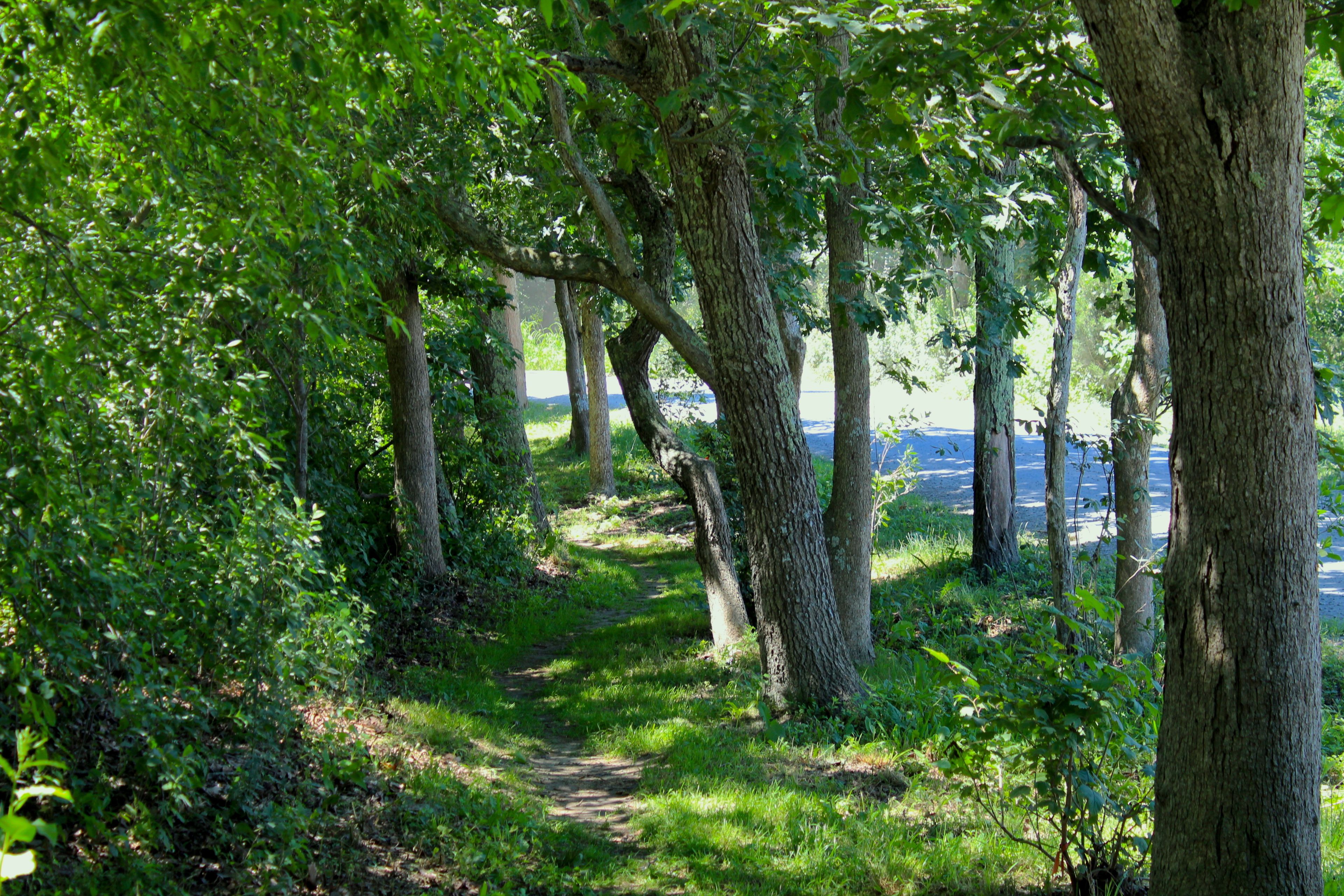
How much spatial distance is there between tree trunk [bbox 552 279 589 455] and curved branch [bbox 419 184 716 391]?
7.57m

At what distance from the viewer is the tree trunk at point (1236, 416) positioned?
320cm

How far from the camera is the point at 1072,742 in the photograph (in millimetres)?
4004

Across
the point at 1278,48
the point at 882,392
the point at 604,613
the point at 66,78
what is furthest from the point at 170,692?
the point at 882,392

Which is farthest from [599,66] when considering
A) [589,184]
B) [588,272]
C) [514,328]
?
[514,328]

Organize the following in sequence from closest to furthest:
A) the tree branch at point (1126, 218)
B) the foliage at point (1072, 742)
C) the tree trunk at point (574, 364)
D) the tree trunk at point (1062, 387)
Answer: the tree branch at point (1126, 218) < the foliage at point (1072, 742) < the tree trunk at point (1062, 387) < the tree trunk at point (574, 364)

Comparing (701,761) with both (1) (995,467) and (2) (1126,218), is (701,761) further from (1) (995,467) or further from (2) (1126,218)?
(1) (995,467)

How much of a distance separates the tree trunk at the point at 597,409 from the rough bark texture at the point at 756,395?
936cm

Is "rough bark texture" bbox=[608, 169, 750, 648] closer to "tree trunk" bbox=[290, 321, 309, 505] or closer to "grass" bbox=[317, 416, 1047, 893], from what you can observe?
"grass" bbox=[317, 416, 1047, 893]

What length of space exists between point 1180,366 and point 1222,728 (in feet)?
4.17

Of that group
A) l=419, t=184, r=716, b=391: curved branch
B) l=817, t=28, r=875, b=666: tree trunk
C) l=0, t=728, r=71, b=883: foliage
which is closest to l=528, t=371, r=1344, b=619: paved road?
l=817, t=28, r=875, b=666: tree trunk

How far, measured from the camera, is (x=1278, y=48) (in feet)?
10.4

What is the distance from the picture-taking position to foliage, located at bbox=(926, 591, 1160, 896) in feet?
13.3

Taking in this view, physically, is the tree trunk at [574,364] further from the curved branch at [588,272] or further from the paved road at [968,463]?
the curved branch at [588,272]

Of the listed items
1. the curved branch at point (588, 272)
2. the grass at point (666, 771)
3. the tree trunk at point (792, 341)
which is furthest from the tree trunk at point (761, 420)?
the tree trunk at point (792, 341)
